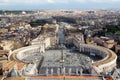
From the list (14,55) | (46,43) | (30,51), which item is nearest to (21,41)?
(46,43)

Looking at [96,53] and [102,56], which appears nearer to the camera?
[102,56]

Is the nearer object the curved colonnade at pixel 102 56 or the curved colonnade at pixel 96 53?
the curved colonnade at pixel 102 56

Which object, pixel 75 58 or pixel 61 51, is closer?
pixel 75 58

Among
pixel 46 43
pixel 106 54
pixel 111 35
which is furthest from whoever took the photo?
pixel 111 35

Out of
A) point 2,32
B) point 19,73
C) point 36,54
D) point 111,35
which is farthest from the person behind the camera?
point 2,32

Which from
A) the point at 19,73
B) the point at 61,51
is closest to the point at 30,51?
the point at 61,51

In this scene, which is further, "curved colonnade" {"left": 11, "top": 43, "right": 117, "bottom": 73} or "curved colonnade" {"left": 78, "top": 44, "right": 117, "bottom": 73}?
"curved colonnade" {"left": 11, "top": 43, "right": 117, "bottom": 73}

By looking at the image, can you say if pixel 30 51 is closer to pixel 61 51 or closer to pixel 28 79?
pixel 61 51

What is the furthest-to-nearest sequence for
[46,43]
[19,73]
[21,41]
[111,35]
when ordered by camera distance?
1. [111,35]
2. [21,41]
3. [46,43]
4. [19,73]

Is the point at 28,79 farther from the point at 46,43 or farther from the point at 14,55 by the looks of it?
the point at 46,43
